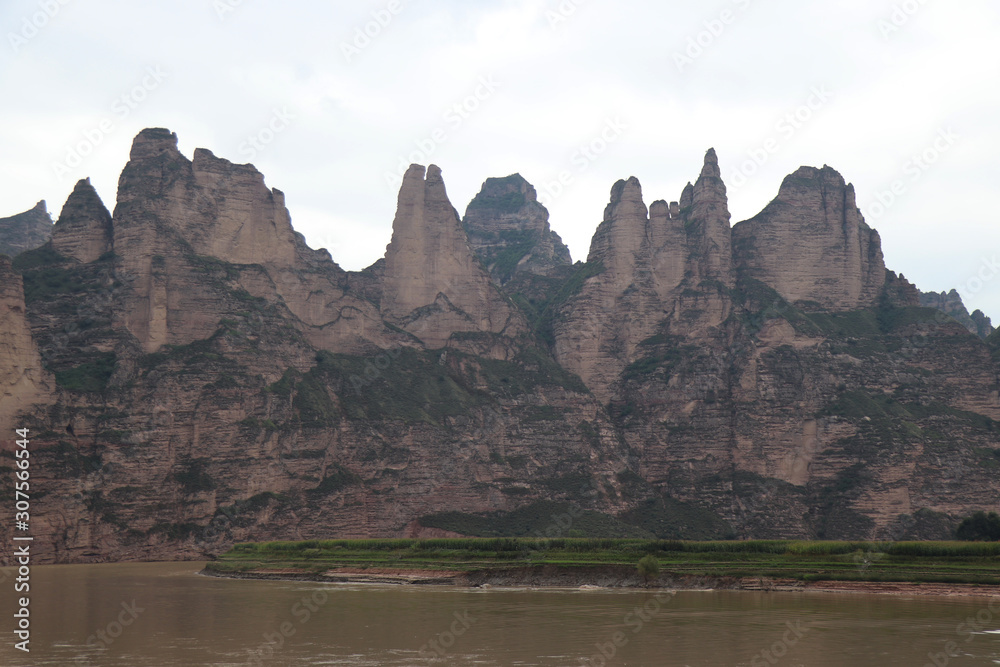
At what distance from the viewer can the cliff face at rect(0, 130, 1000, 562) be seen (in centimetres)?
9831

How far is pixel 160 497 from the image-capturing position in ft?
316

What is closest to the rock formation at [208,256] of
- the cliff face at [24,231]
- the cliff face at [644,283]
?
the cliff face at [644,283]

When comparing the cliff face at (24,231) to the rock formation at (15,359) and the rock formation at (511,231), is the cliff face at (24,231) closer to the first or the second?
the rock formation at (15,359)

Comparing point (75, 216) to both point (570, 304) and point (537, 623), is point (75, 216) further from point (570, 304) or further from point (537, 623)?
point (537, 623)

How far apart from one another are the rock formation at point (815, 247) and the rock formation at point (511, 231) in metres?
44.3

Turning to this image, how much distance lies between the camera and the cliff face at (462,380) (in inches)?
3871

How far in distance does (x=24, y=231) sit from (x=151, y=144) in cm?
3725

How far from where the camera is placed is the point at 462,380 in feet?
415
